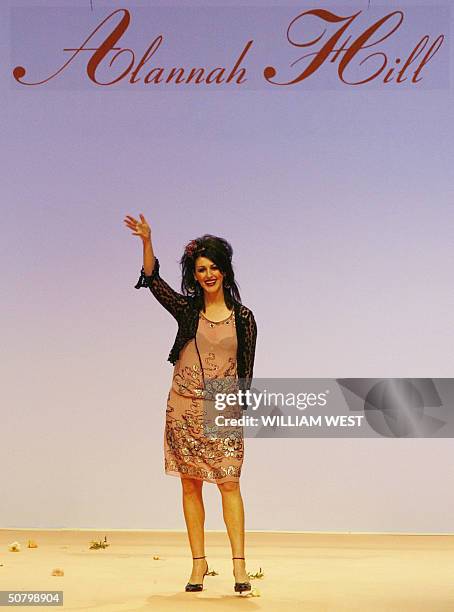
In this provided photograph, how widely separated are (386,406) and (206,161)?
62.2 inches

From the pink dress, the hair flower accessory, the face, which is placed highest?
the hair flower accessory

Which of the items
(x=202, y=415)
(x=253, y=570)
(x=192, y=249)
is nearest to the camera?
(x=202, y=415)

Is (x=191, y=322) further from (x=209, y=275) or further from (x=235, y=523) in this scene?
(x=235, y=523)

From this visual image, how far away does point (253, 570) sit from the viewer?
519 cm

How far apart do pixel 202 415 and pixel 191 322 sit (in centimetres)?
35

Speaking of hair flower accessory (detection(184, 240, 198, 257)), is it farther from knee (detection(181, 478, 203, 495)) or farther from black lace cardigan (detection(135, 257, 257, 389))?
knee (detection(181, 478, 203, 495))

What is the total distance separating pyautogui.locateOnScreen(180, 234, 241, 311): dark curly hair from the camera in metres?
4.51

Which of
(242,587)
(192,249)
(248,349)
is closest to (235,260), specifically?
(192,249)

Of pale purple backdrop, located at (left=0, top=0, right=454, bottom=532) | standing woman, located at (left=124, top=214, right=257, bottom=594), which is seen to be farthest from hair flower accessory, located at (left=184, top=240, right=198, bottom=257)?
pale purple backdrop, located at (left=0, top=0, right=454, bottom=532)

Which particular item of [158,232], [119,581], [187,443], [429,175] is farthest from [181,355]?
[429,175]

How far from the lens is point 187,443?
14.7 feet

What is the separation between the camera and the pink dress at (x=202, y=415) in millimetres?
4441

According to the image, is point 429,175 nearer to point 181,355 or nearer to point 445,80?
point 445,80

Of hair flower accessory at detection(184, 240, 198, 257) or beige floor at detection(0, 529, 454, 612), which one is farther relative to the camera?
hair flower accessory at detection(184, 240, 198, 257)
